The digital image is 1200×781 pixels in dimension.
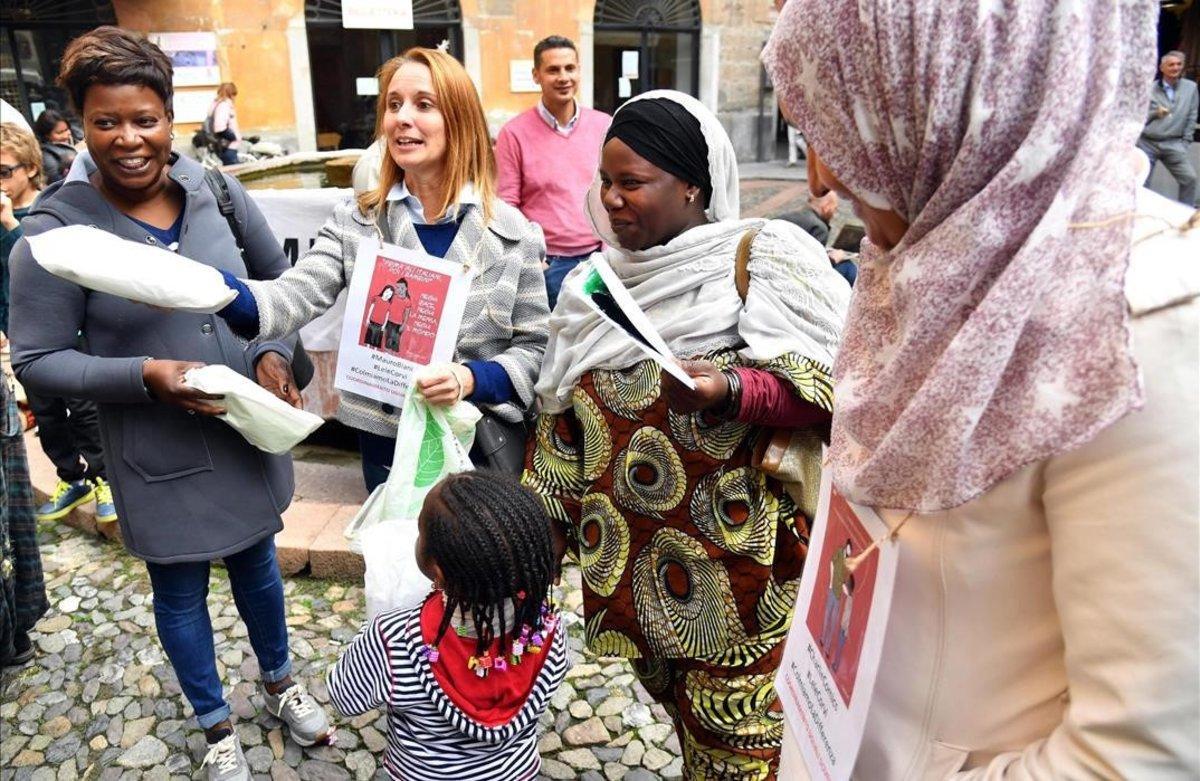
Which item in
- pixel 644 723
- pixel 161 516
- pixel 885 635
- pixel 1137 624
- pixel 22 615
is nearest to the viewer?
pixel 1137 624

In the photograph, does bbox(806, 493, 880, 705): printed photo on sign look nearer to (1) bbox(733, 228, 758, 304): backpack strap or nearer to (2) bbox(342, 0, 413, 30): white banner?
(1) bbox(733, 228, 758, 304): backpack strap

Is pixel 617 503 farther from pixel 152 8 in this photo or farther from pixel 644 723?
pixel 152 8

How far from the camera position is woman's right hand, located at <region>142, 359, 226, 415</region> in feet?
6.59

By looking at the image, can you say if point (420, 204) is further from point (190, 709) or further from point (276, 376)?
point (190, 709)

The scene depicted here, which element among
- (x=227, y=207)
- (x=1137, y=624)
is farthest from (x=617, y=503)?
(x=227, y=207)

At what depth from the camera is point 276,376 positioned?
2.36 meters

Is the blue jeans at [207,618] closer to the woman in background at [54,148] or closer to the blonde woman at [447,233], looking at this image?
the blonde woman at [447,233]

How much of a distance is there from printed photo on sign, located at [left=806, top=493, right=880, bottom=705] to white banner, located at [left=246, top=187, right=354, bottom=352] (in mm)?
3240

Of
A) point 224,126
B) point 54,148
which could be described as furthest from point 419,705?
point 224,126

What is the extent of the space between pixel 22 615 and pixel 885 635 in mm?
3220

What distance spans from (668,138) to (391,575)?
1.17 metres

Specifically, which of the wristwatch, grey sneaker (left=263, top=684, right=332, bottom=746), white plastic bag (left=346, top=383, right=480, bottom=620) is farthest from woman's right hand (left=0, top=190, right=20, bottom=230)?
the wristwatch

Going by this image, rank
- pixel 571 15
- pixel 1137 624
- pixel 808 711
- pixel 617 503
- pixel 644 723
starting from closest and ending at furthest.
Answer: pixel 1137 624
pixel 808 711
pixel 617 503
pixel 644 723
pixel 571 15

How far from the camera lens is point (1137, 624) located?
29.6 inches
